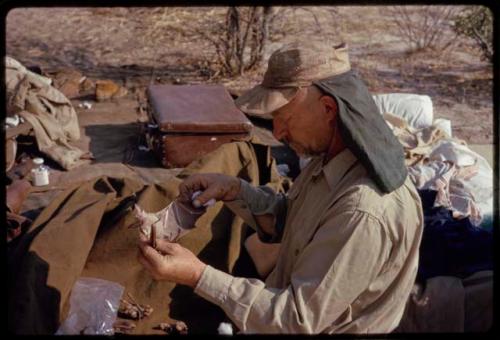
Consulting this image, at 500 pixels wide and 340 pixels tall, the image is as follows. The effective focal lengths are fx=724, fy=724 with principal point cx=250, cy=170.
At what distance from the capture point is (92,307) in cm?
333

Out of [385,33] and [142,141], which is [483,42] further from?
[142,141]

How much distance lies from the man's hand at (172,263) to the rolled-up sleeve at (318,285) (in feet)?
0.13

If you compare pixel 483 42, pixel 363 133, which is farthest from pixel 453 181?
pixel 483 42

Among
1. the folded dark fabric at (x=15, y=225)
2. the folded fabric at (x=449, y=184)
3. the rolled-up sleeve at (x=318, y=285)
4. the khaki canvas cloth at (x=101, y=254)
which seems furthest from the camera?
the folded fabric at (x=449, y=184)

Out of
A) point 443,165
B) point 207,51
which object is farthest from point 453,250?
point 207,51

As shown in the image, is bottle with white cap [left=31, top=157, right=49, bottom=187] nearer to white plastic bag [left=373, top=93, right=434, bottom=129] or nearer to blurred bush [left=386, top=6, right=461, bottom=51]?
white plastic bag [left=373, top=93, right=434, bottom=129]

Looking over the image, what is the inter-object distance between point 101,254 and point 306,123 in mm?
1681

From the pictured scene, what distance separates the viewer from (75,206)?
12.3 ft

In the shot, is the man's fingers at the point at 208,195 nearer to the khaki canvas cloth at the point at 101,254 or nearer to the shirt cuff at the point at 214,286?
the shirt cuff at the point at 214,286

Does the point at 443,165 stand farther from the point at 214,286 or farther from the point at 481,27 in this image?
the point at 481,27

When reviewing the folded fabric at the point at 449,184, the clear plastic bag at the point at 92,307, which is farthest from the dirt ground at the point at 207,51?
the clear plastic bag at the point at 92,307

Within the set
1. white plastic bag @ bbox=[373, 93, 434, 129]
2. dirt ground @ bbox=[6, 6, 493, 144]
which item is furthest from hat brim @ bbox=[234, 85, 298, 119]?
dirt ground @ bbox=[6, 6, 493, 144]

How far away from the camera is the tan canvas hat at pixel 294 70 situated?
89.0 inches

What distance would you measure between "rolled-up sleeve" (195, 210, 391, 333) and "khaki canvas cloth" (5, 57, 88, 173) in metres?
3.80
